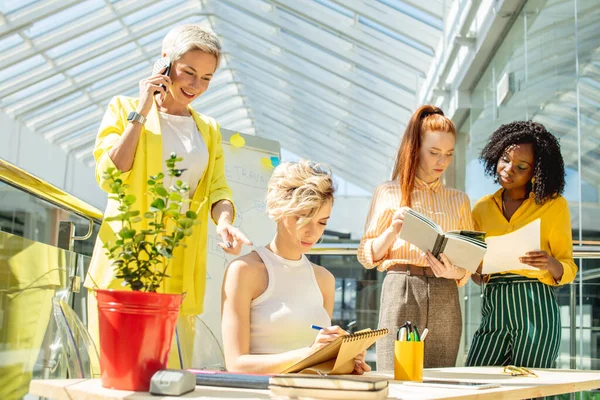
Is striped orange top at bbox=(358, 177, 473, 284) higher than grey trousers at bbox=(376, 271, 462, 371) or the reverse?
higher

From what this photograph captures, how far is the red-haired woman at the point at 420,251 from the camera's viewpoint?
2.61m

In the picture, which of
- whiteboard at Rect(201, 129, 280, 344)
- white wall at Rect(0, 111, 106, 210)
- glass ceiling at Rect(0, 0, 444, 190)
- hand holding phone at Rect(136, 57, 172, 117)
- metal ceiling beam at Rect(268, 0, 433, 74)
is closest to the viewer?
hand holding phone at Rect(136, 57, 172, 117)

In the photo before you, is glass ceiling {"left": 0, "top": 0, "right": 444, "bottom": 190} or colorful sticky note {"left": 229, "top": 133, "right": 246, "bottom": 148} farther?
glass ceiling {"left": 0, "top": 0, "right": 444, "bottom": 190}

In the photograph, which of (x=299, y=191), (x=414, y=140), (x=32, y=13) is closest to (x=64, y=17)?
(x=32, y=13)

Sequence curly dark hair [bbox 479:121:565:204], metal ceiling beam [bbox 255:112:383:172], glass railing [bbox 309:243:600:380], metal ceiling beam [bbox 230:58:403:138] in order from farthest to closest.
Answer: metal ceiling beam [bbox 255:112:383:172], metal ceiling beam [bbox 230:58:403:138], glass railing [bbox 309:243:600:380], curly dark hair [bbox 479:121:565:204]

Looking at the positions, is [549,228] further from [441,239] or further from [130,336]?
[130,336]

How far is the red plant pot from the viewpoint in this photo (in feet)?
4.42

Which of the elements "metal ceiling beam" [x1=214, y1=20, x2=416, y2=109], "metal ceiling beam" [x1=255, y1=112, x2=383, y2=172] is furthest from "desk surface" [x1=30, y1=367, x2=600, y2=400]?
"metal ceiling beam" [x1=255, y1=112, x2=383, y2=172]

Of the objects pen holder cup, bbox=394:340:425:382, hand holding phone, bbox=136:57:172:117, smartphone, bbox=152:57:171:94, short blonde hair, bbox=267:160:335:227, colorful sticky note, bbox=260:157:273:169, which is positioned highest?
colorful sticky note, bbox=260:157:273:169

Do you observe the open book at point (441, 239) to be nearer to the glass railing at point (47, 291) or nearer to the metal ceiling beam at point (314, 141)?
the glass railing at point (47, 291)

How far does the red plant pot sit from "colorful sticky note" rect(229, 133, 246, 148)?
10.1ft

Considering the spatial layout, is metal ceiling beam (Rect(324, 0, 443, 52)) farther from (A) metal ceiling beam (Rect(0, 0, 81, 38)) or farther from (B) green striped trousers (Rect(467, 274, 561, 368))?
(B) green striped trousers (Rect(467, 274, 561, 368))

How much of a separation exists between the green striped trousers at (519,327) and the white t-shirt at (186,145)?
4.03ft

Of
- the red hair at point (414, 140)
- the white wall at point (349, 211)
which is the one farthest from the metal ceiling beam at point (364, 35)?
the white wall at point (349, 211)
